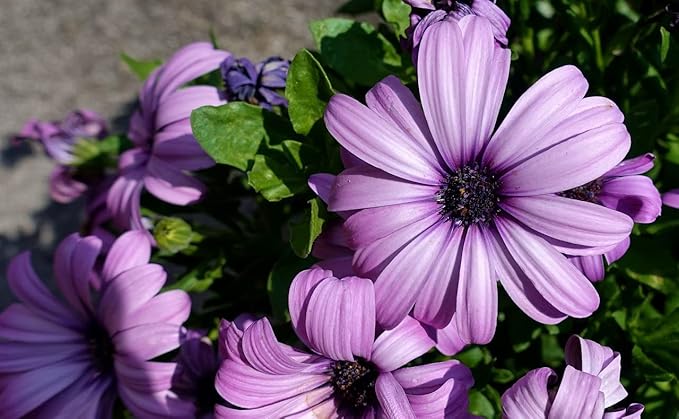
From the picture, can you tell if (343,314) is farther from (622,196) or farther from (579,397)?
(622,196)

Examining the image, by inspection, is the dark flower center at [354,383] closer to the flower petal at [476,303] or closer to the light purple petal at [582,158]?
the flower petal at [476,303]

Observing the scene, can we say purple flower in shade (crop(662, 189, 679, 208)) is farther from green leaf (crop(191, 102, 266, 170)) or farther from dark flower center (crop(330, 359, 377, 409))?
green leaf (crop(191, 102, 266, 170))

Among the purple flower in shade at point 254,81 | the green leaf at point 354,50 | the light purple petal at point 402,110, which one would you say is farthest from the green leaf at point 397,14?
the light purple petal at point 402,110

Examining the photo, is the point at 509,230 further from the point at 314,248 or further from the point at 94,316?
the point at 94,316

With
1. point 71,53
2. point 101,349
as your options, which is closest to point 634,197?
point 101,349

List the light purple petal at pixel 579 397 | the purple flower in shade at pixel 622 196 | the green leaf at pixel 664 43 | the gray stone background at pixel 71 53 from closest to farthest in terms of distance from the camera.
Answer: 1. the light purple petal at pixel 579 397
2. the purple flower in shade at pixel 622 196
3. the green leaf at pixel 664 43
4. the gray stone background at pixel 71 53

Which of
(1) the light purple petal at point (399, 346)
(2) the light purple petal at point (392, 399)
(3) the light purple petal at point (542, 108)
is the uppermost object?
(3) the light purple petal at point (542, 108)

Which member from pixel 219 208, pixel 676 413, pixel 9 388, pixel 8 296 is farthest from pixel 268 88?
pixel 8 296
